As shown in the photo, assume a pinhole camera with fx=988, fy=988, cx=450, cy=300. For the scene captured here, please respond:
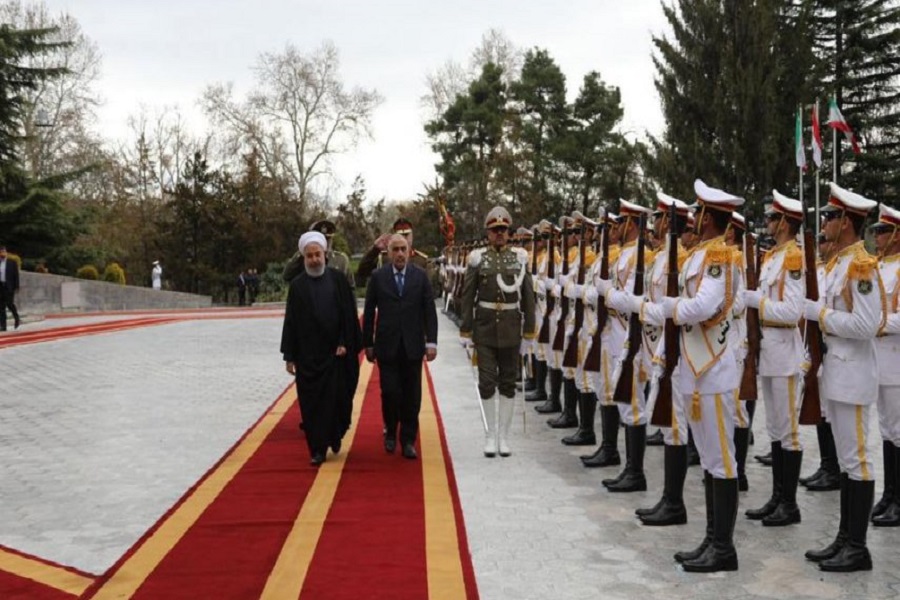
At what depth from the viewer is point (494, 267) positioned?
9.01 meters

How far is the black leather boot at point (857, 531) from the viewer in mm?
5453

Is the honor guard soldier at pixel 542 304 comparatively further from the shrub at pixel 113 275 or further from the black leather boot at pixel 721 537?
the shrub at pixel 113 275

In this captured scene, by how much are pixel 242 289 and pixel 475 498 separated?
117 feet

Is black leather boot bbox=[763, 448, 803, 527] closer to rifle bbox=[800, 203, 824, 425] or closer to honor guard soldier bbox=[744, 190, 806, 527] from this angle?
honor guard soldier bbox=[744, 190, 806, 527]

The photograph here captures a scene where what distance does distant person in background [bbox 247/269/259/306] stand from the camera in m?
41.8

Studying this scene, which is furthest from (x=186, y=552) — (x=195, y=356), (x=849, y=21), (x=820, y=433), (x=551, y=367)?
(x=849, y=21)

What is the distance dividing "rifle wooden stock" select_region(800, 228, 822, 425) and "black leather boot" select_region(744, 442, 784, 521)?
39.4 inches

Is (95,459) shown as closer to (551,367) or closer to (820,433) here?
(551,367)

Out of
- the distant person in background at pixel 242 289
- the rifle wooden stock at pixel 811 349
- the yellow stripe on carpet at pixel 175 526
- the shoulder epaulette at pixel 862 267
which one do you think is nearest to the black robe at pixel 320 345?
the yellow stripe on carpet at pixel 175 526

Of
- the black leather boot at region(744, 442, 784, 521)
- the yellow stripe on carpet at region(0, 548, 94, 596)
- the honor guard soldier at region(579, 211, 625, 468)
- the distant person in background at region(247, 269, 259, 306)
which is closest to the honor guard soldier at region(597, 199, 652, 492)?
the honor guard soldier at region(579, 211, 625, 468)

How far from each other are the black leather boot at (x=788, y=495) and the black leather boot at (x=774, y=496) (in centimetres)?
7

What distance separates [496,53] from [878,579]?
55.3 m

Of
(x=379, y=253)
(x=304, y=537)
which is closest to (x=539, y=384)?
(x=379, y=253)

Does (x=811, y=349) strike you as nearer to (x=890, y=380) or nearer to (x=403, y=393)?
(x=890, y=380)
